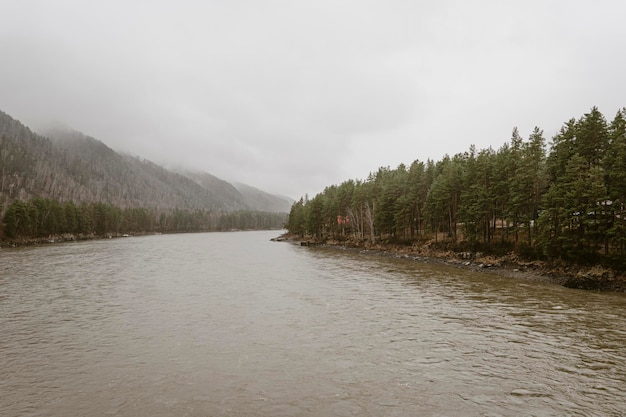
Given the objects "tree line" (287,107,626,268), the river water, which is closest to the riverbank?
"tree line" (287,107,626,268)

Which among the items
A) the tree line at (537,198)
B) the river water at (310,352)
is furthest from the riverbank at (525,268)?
the river water at (310,352)

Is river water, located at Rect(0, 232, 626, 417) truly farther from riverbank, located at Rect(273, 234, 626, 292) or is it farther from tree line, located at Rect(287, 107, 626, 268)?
tree line, located at Rect(287, 107, 626, 268)

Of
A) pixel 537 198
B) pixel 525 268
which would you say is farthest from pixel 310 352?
pixel 537 198

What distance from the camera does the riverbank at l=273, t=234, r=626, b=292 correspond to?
3909cm

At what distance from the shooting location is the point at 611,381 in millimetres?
15422

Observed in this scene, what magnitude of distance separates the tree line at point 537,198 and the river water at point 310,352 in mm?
11723

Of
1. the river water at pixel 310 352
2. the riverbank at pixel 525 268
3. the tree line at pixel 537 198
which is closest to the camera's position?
the river water at pixel 310 352

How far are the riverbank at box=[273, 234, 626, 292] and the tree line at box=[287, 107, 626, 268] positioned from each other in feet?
5.90

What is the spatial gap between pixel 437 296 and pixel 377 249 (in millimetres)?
54138

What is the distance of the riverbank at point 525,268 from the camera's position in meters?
39.1

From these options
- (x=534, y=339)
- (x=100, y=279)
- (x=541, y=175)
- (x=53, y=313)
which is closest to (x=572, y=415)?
(x=534, y=339)

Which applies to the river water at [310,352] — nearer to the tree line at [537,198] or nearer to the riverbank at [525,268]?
the riverbank at [525,268]

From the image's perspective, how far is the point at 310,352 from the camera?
19219 millimetres

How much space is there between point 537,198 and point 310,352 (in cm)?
5098
